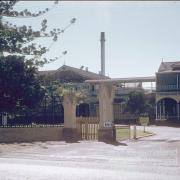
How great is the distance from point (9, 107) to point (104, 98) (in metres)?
6.62

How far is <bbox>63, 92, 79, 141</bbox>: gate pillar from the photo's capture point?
2216 centimetres

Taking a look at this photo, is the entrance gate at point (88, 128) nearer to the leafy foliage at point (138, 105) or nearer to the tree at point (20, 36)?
the tree at point (20, 36)

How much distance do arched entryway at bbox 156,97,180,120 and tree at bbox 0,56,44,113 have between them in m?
28.3

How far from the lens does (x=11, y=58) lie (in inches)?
688

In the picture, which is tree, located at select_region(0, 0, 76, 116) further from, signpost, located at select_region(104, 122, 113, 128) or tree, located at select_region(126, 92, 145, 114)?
tree, located at select_region(126, 92, 145, 114)

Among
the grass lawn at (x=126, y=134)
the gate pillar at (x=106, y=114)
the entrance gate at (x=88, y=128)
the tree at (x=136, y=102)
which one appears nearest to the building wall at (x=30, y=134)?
the entrance gate at (x=88, y=128)

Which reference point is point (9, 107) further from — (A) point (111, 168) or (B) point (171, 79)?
(B) point (171, 79)

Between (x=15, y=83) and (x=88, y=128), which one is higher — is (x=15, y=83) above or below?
above

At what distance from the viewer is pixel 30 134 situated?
74.2 feet

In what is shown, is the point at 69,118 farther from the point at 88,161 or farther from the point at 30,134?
the point at 88,161

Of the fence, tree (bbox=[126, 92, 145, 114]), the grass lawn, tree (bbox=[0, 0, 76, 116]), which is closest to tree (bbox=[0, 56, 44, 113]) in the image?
tree (bbox=[0, 0, 76, 116])

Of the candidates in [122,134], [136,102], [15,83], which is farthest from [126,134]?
[136,102]

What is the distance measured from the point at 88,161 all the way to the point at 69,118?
8708 mm

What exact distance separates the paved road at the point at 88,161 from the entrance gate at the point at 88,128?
9.39 feet
